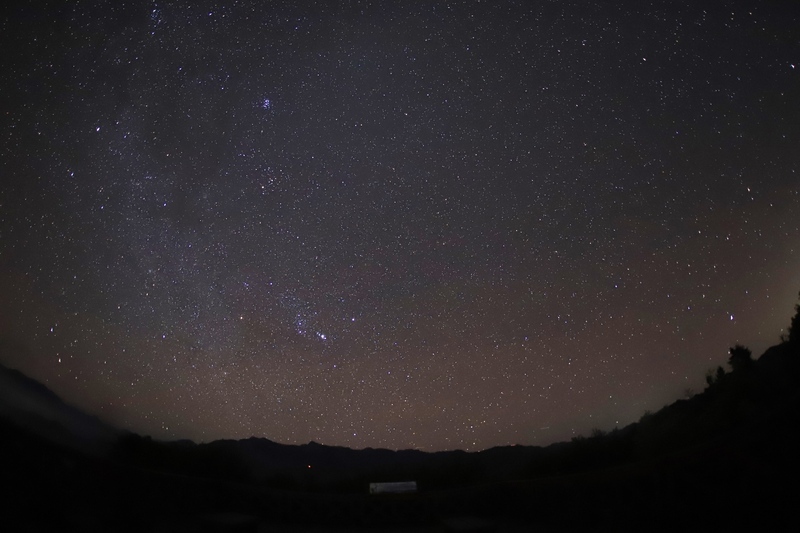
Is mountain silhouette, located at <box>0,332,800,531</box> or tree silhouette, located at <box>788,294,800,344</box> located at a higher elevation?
tree silhouette, located at <box>788,294,800,344</box>

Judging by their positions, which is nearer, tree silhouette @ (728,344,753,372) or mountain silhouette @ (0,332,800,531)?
mountain silhouette @ (0,332,800,531)

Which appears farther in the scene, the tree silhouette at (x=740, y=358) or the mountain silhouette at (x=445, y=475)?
the tree silhouette at (x=740, y=358)

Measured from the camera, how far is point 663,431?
1057cm

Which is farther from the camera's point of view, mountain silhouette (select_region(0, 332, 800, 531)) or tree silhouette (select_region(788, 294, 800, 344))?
tree silhouette (select_region(788, 294, 800, 344))

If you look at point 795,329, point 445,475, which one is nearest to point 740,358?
point 795,329

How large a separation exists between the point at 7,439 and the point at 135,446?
1066 cm

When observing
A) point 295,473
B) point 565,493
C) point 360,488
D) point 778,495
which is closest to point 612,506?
point 565,493

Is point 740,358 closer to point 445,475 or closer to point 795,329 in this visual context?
point 795,329

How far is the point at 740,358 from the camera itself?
10.4 metres

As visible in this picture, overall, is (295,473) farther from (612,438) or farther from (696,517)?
(696,517)

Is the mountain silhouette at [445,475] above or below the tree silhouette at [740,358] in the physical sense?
below

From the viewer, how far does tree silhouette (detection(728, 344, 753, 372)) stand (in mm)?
10179

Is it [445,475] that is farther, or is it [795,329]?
[445,475]

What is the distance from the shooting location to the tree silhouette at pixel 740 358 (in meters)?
10.2
